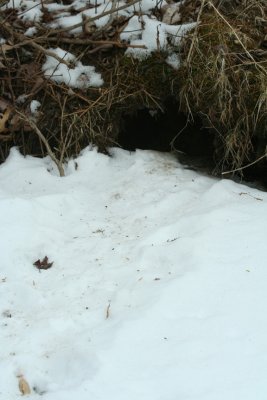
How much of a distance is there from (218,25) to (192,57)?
0.33 metres

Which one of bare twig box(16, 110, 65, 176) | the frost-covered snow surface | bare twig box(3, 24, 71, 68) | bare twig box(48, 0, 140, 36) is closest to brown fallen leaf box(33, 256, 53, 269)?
the frost-covered snow surface

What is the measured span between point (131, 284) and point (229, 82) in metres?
1.81

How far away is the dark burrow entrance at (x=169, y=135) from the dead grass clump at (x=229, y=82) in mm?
356

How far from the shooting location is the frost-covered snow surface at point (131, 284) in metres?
2.09

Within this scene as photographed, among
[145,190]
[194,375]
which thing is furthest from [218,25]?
[194,375]

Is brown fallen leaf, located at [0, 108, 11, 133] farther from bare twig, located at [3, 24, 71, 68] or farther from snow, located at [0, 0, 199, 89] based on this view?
bare twig, located at [3, 24, 71, 68]

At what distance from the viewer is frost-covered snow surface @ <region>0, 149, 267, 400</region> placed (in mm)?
2094

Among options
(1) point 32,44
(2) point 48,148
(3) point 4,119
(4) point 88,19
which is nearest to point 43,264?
(2) point 48,148

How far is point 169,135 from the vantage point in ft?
14.7

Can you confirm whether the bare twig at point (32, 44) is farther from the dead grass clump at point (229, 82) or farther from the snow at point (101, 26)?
the dead grass clump at point (229, 82)

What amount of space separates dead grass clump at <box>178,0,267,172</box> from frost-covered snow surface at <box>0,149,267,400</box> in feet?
1.26

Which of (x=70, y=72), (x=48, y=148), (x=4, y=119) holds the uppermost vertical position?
(x=70, y=72)

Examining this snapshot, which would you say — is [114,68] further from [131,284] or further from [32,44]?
[131,284]

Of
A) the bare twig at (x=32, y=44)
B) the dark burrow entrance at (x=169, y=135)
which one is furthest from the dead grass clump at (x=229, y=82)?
the bare twig at (x=32, y=44)
